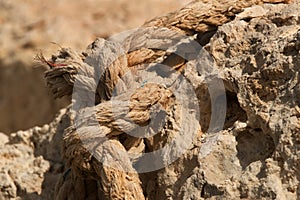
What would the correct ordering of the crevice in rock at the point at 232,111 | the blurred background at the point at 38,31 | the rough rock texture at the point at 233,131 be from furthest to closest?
the blurred background at the point at 38,31 < the crevice in rock at the point at 232,111 < the rough rock texture at the point at 233,131

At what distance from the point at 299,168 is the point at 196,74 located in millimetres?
542

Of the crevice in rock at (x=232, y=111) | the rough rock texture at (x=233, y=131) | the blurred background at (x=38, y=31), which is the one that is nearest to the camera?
the rough rock texture at (x=233, y=131)

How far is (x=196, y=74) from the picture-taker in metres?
2.43

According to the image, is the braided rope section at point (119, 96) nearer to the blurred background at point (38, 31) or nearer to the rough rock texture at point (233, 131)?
the rough rock texture at point (233, 131)

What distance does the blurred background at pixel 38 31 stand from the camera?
5742 millimetres

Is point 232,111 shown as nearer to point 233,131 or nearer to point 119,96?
point 233,131

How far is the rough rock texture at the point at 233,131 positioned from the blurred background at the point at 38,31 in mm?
3123

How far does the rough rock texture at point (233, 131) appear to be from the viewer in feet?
6.78

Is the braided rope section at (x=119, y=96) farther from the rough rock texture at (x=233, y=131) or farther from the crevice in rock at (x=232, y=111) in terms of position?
the crevice in rock at (x=232, y=111)

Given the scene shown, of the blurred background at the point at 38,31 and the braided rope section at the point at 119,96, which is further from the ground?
the blurred background at the point at 38,31

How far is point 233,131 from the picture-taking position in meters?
2.23

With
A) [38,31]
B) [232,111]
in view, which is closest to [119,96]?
[232,111]

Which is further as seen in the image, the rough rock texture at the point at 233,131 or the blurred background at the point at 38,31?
the blurred background at the point at 38,31

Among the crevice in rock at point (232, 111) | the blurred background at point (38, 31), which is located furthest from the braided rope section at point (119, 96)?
the blurred background at point (38, 31)
